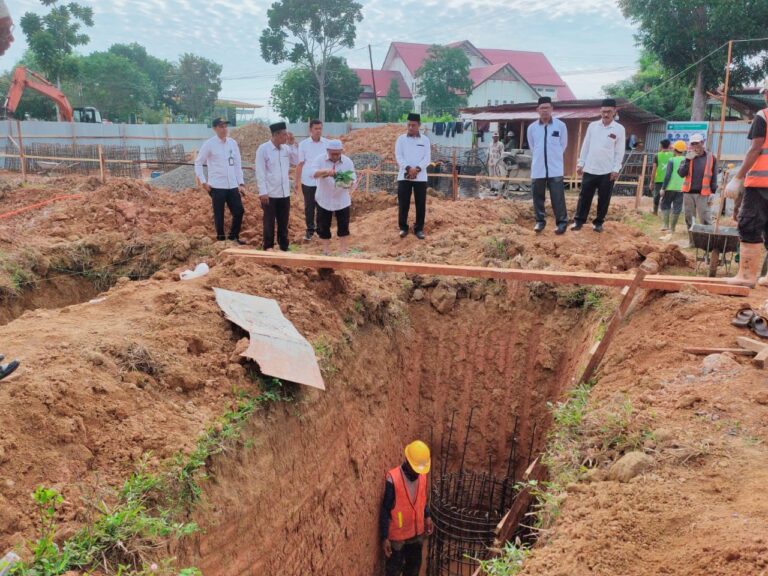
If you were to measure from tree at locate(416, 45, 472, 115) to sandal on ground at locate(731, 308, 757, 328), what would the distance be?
33.6m

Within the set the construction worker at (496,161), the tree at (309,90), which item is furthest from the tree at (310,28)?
the construction worker at (496,161)

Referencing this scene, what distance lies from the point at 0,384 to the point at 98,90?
4462 centimetres

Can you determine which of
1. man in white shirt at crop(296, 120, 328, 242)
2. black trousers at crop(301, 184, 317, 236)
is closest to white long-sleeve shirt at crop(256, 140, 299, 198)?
man in white shirt at crop(296, 120, 328, 242)

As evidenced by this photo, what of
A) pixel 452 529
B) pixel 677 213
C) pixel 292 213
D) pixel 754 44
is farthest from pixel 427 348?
pixel 754 44

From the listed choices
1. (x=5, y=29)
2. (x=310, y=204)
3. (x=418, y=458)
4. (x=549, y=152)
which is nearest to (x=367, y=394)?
(x=418, y=458)

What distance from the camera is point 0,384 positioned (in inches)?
135

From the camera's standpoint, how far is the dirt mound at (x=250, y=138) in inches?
988

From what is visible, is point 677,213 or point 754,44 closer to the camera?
point 677,213

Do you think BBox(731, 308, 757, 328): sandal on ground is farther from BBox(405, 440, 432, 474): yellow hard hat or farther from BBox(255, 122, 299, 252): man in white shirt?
BBox(255, 122, 299, 252): man in white shirt

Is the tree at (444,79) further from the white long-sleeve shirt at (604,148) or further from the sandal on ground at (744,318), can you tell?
the sandal on ground at (744,318)

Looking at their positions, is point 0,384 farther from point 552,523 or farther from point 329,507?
→ point 552,523

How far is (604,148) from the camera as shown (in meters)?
7.20

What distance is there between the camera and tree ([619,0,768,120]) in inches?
882

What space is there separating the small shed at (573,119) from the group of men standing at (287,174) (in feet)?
50.4
